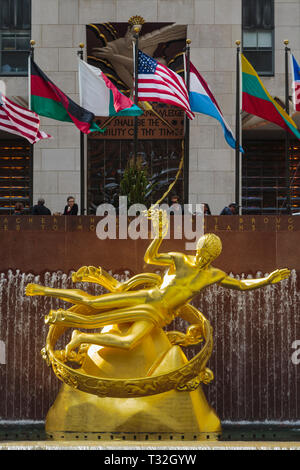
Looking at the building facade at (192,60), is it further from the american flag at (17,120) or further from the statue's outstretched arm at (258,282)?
the statue's outstretched arm at (258,282)

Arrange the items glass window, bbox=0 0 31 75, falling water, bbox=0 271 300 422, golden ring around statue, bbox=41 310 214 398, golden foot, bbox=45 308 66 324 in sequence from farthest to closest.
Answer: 1. glass window, bbox=0 0 31 75
2. falling water, bbox=0 271 300 422
3. golden foot, bbox=45 308 66 324
4. golden ring around statue, bbox=41 310 214 398

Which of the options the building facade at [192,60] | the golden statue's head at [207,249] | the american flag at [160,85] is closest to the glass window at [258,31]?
the building facade at [192,60]

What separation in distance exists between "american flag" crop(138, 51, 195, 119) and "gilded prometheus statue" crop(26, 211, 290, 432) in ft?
21.1

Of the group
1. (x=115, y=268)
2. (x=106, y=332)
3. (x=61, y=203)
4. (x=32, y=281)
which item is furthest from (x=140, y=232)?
(x=61, y=203)

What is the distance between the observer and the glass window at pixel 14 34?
31219 millimetres

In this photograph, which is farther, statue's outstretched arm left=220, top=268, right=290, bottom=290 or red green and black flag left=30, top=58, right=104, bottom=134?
red green and black flag left=30, top=58, right=104, bottom=134

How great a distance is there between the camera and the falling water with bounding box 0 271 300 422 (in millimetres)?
19484

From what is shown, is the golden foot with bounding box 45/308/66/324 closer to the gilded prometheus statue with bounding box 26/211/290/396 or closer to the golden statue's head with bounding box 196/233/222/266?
the gilded prometheus statue with bounding box 26/211/290/396

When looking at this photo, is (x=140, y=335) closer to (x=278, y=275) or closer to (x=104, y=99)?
(x=278, y=275)

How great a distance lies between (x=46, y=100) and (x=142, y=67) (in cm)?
218

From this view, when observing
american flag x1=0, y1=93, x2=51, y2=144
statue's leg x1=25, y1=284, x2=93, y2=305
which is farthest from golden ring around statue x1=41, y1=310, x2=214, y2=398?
american flag x1=0, y1=93, x2=51, y2=144

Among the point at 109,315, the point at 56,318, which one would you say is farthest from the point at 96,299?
the point at 56,318

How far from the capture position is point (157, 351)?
1573 centimetres
